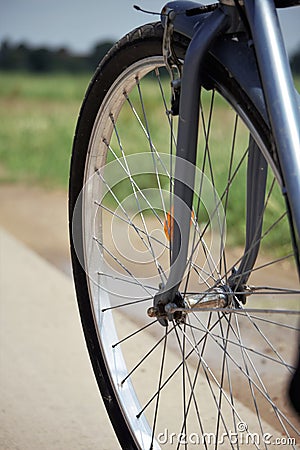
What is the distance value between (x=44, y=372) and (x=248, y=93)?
1.59 m

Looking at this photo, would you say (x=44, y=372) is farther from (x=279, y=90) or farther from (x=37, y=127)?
(x=37, y=127)

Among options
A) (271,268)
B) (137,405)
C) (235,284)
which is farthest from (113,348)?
(271,268)

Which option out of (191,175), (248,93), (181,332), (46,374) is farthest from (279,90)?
(46,374)

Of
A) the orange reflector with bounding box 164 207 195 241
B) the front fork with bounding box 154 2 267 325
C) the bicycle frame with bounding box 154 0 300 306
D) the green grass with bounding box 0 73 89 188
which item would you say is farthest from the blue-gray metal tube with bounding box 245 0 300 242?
the green grass with bounding box 0 73 89 188

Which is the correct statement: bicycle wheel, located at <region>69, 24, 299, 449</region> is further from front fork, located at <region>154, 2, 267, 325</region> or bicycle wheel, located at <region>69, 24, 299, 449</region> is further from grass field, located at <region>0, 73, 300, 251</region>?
Result: grass field, located at <region>0, 73, 300, 251</region>

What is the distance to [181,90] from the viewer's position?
1.53 metres

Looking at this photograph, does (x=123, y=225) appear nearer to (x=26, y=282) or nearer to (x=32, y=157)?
(x=26, y=282)

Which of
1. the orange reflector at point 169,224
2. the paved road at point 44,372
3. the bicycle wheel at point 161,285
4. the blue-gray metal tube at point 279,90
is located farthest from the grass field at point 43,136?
the blue-gray metal tube at point 279,90

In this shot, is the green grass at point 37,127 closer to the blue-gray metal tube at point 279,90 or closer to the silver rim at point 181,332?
the silver rim at point 181,332

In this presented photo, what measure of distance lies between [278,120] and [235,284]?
459 mm

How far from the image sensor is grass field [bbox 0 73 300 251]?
22.9ft

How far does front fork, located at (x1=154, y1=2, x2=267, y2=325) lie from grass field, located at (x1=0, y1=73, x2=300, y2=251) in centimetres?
261

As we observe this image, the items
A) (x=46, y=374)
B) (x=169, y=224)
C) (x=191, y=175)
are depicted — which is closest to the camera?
(x=191, y=175)

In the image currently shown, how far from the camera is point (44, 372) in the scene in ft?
8.94
